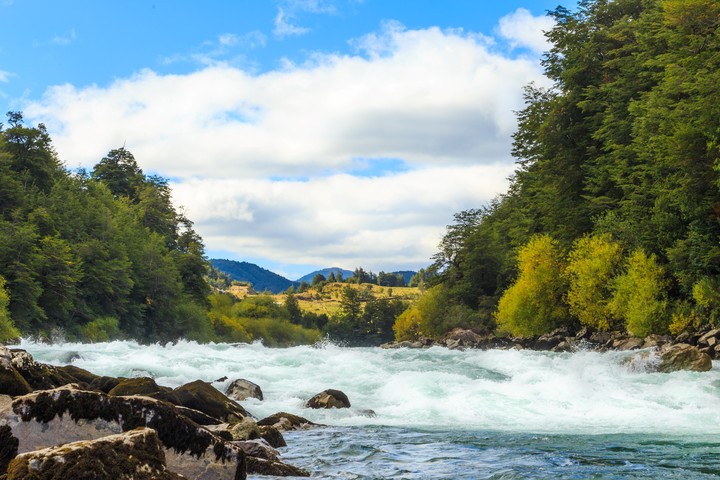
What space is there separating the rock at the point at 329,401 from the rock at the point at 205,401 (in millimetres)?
3855

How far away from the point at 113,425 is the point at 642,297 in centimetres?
4448

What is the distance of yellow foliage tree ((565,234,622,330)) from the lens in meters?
53.2

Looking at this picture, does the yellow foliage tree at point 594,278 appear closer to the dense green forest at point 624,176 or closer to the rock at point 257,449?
the dense green forest at point 624,176

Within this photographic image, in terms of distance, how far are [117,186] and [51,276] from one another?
61886 mm

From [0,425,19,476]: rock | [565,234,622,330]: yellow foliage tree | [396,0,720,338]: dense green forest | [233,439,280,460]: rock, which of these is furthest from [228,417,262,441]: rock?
[565,234,622,330]: yellow foliage tree

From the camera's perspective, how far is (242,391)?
24.8 m

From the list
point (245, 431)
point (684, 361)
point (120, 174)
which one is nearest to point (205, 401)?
point (245, 431)

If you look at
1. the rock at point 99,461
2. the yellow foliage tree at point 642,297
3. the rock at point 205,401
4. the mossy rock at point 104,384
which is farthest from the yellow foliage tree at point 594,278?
the rock at point 99,461

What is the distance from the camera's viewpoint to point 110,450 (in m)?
7.03

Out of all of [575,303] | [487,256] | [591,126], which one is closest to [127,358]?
[575,303]

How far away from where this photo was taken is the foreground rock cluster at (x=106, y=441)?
22.2 feet

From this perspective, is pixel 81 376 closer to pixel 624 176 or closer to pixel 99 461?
pixel 99 461

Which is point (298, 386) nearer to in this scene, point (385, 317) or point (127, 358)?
point (127, 358)

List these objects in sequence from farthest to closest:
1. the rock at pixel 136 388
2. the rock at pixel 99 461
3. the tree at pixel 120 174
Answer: the tree at pixel 120 174 → the rock at pixel 136 388 → the rock at pixel 99 461
